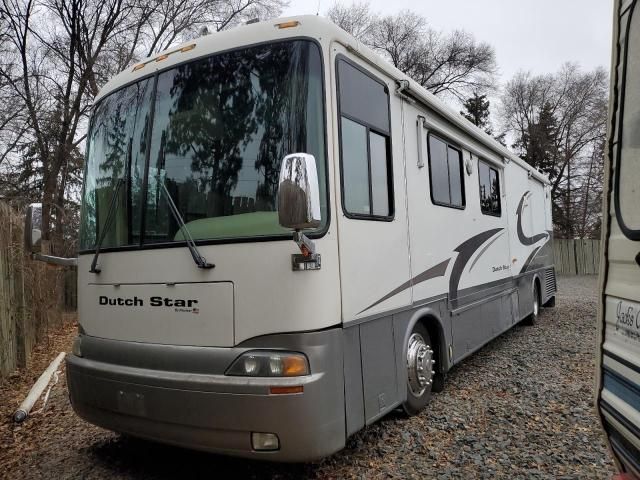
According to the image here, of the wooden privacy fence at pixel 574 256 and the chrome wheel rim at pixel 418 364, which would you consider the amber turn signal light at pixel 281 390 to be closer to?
the chrome wheel rim at pixel 418 364

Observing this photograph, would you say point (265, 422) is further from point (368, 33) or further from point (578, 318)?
point (368, 33)

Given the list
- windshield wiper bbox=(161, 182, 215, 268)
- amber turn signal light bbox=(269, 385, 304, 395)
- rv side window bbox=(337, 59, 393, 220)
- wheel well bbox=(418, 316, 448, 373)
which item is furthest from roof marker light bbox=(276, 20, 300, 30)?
wheel well bbox=(418, 316, 448, 373)

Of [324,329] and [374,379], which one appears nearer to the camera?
[324,329]

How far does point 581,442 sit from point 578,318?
672cm

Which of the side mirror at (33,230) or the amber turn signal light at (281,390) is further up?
the side mirror at (33,230)

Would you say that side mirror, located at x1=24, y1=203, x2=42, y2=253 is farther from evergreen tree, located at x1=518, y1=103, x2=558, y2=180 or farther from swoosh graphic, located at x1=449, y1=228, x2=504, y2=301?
evergreen tree, located at x1=518, y1=103, x2=558, y2=180

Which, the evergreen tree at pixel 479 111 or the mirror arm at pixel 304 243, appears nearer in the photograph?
the mirror arm at pixel 304 243

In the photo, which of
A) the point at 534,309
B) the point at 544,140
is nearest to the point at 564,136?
the point at 544,140

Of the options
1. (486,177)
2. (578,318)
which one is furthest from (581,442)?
(578,318)

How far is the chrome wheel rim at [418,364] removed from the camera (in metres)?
4.04

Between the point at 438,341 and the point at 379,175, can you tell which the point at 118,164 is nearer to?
the point at 379,175

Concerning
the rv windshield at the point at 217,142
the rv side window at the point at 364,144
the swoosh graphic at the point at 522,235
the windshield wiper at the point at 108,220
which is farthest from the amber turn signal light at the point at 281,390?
the swoosh graphic at the point at 522,235

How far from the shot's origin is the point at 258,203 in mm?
3018

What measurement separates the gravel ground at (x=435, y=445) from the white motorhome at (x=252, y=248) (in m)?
0.41
